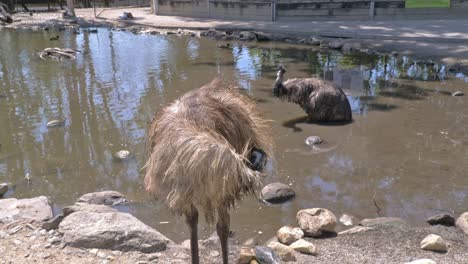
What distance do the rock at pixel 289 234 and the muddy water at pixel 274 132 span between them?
0.98 feet

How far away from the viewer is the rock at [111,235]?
165 inches

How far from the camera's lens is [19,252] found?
414cm

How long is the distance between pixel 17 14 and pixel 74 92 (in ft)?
67.3

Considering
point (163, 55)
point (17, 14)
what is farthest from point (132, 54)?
point (17, 14)

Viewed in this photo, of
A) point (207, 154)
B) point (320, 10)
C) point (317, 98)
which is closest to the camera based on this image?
point (207, 154)

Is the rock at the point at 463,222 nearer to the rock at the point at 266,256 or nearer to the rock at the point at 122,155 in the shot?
the rock at the point at 266,256

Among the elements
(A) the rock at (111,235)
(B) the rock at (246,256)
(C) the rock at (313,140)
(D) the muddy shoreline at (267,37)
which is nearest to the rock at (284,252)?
(B) the rock at (246,256)

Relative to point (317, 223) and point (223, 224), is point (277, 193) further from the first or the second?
point (223, 224)

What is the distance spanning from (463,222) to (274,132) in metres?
3.60

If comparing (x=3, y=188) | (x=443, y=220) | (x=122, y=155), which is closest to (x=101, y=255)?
(x=3, y=188)

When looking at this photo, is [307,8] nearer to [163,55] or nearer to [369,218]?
[163,55]

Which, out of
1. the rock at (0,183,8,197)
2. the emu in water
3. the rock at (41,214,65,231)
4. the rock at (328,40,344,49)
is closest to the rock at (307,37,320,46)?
the rock at (328,40,344,49)

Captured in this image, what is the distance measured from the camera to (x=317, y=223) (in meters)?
4.91

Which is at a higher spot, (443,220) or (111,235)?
(111,235)
